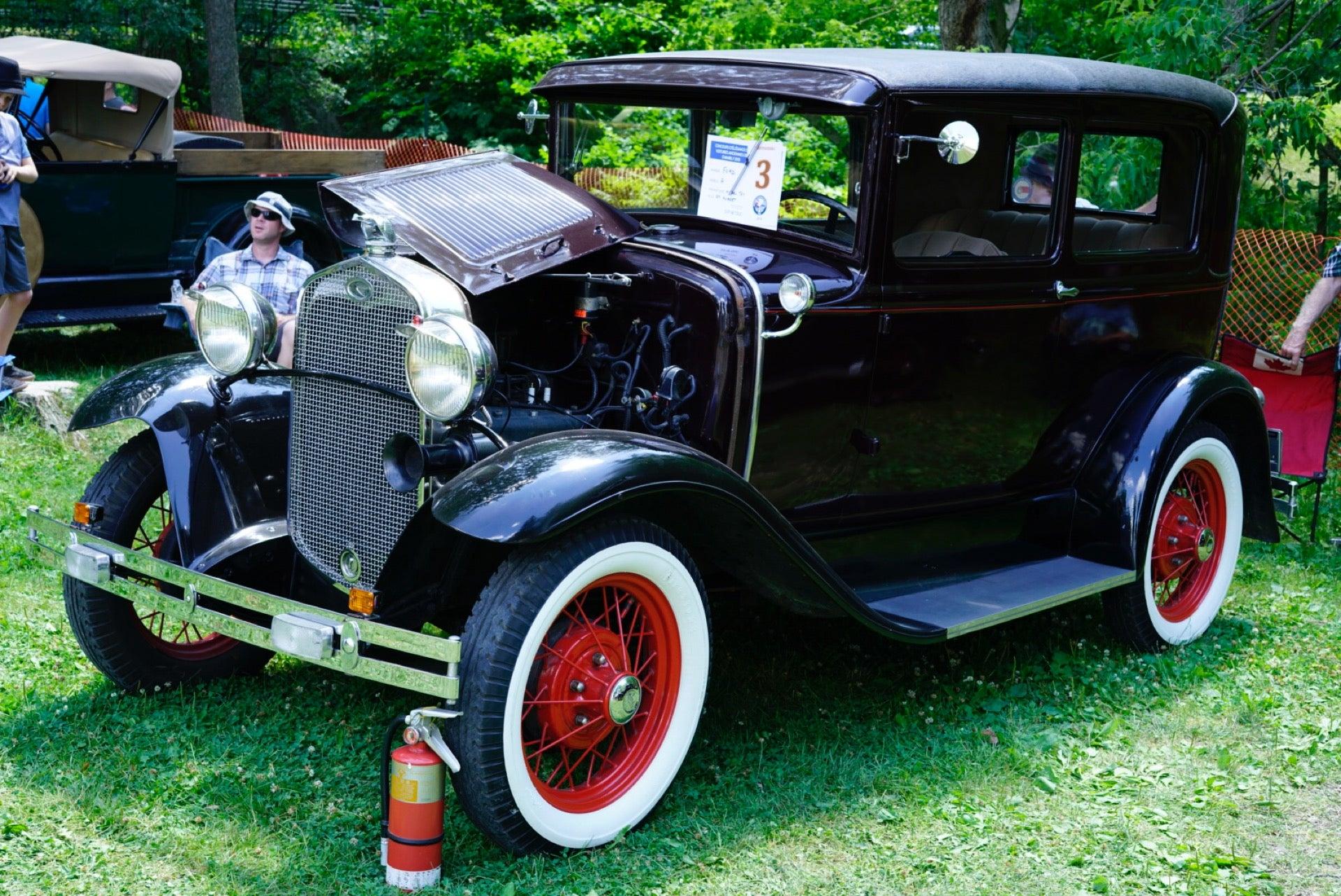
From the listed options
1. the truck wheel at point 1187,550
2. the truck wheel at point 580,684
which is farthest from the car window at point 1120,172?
the truck wheel at point 580,684

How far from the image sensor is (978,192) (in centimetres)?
473

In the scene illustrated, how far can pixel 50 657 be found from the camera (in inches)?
165

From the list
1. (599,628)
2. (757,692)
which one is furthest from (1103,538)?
(599,628)

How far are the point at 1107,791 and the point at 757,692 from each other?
1.09 meters

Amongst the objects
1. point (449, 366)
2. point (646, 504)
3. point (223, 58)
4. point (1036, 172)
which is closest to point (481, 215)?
point (449, 366)

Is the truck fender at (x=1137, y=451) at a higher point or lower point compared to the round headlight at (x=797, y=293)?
lower

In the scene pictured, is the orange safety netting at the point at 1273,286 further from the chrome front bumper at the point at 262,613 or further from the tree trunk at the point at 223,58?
the tree trunk at the point at 223,58

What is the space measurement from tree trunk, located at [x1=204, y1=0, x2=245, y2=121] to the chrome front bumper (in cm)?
1275

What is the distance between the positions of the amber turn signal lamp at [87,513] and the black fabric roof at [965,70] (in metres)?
1.99

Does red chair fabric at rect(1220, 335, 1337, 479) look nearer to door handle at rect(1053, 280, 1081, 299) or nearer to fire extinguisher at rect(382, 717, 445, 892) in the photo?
door handle at rect(1053, 280, 1081, 299)

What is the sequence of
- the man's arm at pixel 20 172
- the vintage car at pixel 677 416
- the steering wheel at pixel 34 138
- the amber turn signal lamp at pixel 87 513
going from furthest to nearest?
the steering wheel at pixel 34 138
the man's arm at pixel 20 172
the amber turn signal lamp at pixel 87 513
the vintage car at pixel 677 416

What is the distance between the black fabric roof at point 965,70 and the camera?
382 centimetres

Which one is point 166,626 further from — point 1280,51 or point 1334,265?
point 1280,51

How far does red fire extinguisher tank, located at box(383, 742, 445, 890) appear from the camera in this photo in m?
2.94
